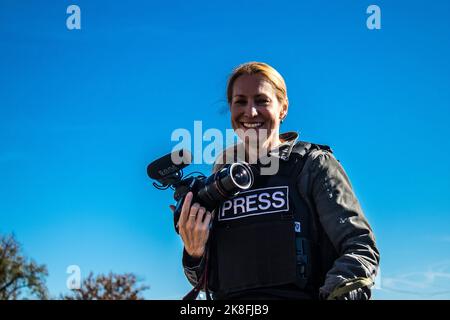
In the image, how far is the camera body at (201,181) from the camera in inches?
171

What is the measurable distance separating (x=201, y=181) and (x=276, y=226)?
810 mm

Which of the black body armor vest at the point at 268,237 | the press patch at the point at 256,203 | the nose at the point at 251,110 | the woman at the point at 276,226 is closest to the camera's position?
the woman at the point at 276,226

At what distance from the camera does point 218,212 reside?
4.53 meters

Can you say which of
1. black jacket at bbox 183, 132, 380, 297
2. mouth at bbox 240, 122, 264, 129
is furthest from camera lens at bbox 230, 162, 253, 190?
mouth at bbox 240, 122, 264, 129

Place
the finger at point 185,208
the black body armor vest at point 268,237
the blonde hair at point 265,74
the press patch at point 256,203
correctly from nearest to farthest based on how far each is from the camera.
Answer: the black body armor vest at point 268,237
the press patch at point 256,203
the finger at point 185,208
the blonde hair at point 265,74

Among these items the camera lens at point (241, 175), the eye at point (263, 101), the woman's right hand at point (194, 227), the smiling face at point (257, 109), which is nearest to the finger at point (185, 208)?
the woman's right hand at point (194, 227)

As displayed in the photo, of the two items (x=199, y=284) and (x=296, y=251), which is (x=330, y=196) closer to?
(x=296, y=251)

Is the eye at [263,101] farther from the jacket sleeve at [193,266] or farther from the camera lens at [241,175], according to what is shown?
the jacket sleeve at [193,266]

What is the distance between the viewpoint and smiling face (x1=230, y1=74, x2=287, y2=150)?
4621mm

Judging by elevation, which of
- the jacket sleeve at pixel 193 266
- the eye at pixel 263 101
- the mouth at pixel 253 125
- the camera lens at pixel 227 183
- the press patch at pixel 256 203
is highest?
the eye at pixel 263 101

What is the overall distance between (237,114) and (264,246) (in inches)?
44.0

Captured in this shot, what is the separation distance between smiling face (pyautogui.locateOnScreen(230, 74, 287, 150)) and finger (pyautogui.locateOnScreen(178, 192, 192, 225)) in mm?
673

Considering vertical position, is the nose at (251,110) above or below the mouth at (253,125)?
above

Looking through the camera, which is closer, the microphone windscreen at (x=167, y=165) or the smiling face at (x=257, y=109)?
the smiling face at (x=257, y=109)
